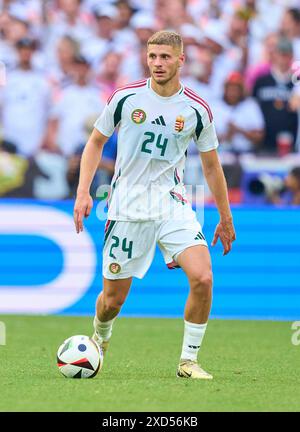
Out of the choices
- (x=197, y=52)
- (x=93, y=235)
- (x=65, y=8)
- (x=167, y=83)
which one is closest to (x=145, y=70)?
(x=197, y=52)

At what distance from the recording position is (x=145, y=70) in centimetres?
1513

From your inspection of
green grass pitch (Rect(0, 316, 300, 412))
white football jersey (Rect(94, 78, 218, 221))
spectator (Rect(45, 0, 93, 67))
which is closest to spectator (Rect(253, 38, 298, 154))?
spectator (Rect(45, 0, 93, 67))

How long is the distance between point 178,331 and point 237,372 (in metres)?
3.50

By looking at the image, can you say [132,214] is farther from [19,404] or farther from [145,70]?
[145,70]

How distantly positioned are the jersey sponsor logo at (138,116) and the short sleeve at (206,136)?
428 mm

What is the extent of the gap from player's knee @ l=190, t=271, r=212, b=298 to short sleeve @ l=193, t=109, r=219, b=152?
3.30ft

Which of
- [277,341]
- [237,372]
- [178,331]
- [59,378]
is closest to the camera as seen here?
Answer: [59,378]

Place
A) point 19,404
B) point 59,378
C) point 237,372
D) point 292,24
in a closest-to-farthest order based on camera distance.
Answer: point 19,404
point 59,378
point 237,372
point 292,24

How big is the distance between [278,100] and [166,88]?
7333 millimetres

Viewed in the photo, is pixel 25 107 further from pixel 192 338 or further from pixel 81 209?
pixel 192 338

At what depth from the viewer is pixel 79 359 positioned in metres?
7.64

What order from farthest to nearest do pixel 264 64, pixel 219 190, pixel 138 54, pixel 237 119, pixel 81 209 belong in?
pixel 138 54, pixel 264 64, pixel 237 119, pixel 219 190, pixel 81 209

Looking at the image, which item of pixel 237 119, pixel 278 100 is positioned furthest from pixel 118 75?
pixel 278 100

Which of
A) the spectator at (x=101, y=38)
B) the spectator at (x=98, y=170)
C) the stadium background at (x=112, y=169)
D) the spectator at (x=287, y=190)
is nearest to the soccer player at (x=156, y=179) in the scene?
the stadium background at (x=112, y=169)
